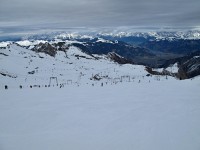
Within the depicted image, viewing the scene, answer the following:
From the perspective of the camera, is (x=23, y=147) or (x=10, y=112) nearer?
(x=23, y=147)

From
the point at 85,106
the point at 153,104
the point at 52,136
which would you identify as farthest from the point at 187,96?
the point at 52,136

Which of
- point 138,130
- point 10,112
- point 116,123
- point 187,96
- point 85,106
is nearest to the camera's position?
point 138,130

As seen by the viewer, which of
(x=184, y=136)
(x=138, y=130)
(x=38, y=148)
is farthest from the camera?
(x=138, y=130)

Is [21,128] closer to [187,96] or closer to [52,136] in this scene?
[52,136]

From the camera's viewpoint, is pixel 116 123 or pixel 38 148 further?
pixel 116 123

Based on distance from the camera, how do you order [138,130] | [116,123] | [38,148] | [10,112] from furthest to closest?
1. [10,112]
2. [116,123]
3. [138,130]
4. [38,148]

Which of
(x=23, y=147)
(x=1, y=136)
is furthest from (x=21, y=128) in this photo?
A: (x=23, y=147)

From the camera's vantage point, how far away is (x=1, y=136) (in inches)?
507

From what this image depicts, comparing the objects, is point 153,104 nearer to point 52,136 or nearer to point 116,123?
point 116,123

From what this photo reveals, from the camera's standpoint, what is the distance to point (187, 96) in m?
22.3

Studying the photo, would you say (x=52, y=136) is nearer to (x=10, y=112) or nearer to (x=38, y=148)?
(x=38, y=148)

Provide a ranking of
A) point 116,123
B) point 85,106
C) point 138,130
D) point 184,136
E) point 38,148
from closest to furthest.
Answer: point 38,148, point 184,136, point 138,130, point 116,123, point 85,106

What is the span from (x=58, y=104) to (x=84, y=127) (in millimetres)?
5850

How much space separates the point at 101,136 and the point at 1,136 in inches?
182
